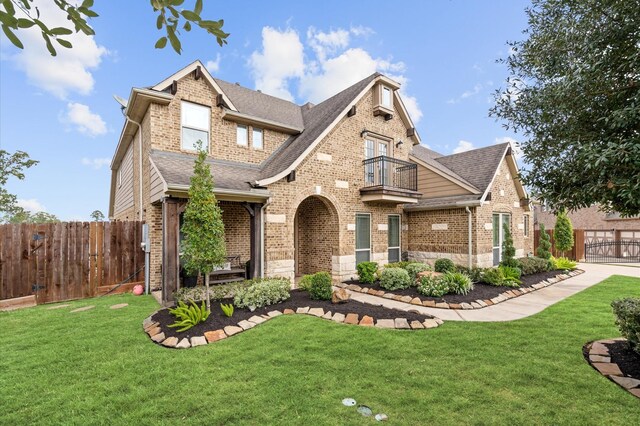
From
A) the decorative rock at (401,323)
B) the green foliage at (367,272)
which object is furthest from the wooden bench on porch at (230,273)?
the decorative rock at (401,323)

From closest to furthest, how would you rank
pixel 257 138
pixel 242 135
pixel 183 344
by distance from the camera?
pixel 183 344 < pixel 242 135 < pixel 257 138

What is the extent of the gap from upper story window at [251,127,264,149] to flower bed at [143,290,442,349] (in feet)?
21.6

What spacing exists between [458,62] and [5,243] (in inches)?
536

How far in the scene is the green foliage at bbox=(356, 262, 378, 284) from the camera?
10552 millimetres

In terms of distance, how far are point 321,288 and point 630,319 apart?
5767 mm

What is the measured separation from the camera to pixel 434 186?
44.8ft

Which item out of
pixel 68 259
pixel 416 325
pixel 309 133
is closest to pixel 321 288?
pixel 416 325

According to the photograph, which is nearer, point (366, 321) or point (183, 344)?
point (183, 344)

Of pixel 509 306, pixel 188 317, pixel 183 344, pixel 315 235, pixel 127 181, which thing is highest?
pixel 127 181

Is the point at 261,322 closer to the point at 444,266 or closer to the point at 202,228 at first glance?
the point at 202,228

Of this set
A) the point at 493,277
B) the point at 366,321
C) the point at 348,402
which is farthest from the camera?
the point at 493,277

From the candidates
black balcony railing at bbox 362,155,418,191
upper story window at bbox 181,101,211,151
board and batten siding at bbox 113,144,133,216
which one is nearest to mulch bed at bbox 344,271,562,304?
black balcony railing at bbox 362,155,418,191

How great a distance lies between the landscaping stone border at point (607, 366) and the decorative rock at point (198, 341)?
6.19 metres

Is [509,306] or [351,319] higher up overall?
[351,319]
